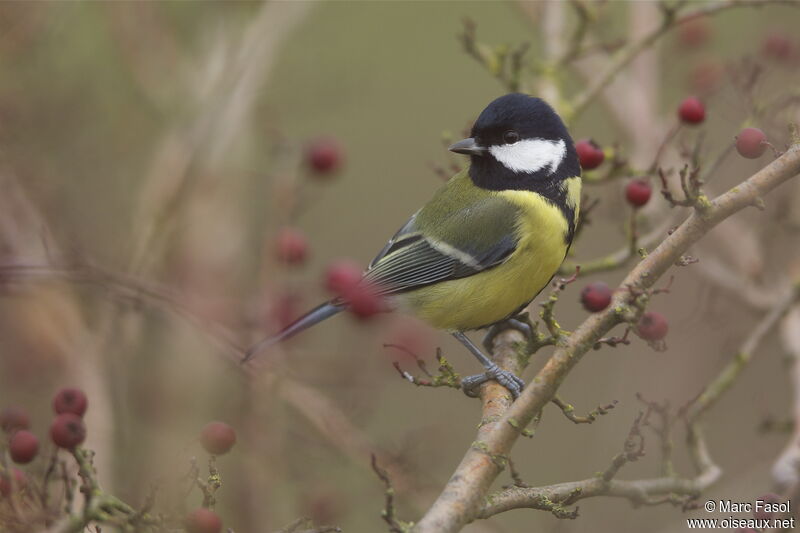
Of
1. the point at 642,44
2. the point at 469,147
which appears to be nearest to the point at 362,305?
the point at 469,147

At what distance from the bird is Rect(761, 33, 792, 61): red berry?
1082 millimetres

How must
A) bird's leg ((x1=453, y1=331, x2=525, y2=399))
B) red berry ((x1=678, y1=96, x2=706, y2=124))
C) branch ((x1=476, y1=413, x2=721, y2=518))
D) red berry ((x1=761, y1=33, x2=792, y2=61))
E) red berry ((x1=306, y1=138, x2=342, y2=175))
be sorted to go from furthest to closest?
red berry ((x1=761, y1=33, x2=792, y2=61)), red berry ((x1=306, y1=138, x2=342, y2=175)), red berry ((x1=678, y1=96, x2=706, y2=124)), bird's leg ((x1=453, y1=331, x2=525, y2=399)), branch ((x1=476, y1=413, x2=721, y2=518))

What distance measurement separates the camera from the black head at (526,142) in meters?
2.88

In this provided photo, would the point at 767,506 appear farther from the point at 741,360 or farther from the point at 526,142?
the point at 526,142

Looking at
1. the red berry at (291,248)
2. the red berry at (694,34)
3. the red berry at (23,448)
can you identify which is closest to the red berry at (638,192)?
the red berry at (291,248)

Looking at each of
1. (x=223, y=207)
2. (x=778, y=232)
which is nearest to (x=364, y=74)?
(x=223, y=207)

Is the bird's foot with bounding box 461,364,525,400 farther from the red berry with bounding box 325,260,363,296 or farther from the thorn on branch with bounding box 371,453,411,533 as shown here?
the thorn on branch with bounding box 371,453,411,533

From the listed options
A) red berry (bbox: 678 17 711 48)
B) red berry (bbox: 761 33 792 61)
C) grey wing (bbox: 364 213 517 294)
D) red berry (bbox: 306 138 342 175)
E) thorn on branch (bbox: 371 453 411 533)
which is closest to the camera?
thorn on branch (bbox: 371 453 411 533)

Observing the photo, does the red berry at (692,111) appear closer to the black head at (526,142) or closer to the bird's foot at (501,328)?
the black head at (526,142)

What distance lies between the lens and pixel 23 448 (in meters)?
1.75

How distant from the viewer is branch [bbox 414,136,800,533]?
5.29 ft

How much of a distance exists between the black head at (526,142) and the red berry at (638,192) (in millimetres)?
456

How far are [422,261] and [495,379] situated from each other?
2.27 feet

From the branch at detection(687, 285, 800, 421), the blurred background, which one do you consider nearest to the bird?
the blurred background
